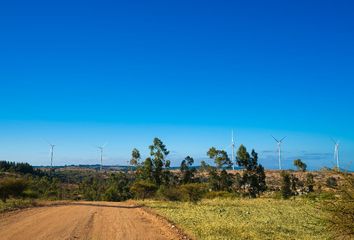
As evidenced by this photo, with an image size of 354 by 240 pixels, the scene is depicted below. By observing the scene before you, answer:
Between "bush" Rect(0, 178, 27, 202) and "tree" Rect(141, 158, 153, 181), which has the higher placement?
"tree" Rect(141, 158, 153, 181)

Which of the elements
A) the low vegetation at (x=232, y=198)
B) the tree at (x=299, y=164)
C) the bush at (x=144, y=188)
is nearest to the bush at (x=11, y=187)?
the low vegetation at (x=232, y=198)

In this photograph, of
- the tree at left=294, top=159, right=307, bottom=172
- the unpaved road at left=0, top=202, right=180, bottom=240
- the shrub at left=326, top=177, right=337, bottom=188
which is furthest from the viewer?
the tree at left=294, top=159, right=307, bottom=172

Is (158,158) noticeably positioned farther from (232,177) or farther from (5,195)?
(5,195)

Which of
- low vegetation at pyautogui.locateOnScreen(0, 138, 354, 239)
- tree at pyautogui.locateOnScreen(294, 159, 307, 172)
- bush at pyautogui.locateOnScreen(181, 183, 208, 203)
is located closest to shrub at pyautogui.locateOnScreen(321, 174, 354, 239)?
low vegetation at pyautogui.locateOnScreen(0, 138, 354, 239)

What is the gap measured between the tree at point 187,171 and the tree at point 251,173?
1029 cm

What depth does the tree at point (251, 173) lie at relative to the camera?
76.9m

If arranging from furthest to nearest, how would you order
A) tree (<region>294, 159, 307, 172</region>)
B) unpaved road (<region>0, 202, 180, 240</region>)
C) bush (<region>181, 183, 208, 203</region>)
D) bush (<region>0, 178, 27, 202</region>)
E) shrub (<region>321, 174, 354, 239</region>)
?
tree (<region>294, 159, 307, 172</region>), bush (<region>181, 183, 208, 203</region>), bush (<region>0, 178, 27, 202</region>), unpaved road (<region>0, 202, 180, 240</region>), shrub (<region>321, 174, 354, 239</region>)

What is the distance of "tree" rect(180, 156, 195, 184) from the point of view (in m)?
80.7

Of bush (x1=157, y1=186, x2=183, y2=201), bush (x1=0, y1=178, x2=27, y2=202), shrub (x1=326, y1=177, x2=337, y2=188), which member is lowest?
bush (x1=157, y1=186, x2=183, y2=201)

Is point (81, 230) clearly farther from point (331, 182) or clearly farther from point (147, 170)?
point (147, 170)

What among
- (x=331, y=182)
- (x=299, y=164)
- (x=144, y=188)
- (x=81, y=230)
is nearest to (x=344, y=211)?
(x=331, y=182)

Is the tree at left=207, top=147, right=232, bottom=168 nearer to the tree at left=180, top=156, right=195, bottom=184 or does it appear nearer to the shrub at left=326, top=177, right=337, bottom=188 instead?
the tree at left=180, top=156, right=195, bottom=184

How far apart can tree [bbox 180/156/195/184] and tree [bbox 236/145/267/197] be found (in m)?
10.3

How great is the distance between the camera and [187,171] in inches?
3238
